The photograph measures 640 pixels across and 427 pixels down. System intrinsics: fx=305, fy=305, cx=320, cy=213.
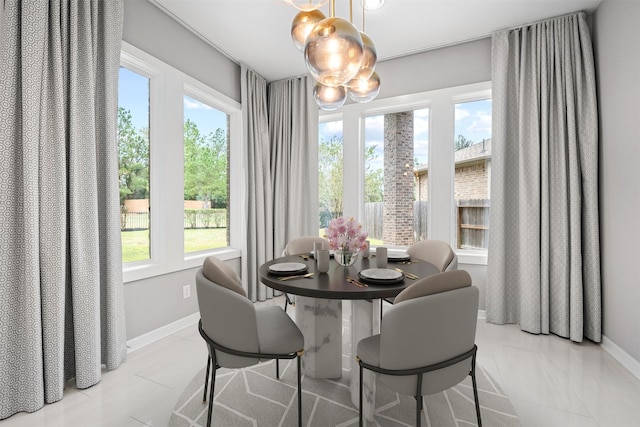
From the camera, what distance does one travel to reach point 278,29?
279cm

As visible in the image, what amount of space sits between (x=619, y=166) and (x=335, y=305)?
90.4 inches

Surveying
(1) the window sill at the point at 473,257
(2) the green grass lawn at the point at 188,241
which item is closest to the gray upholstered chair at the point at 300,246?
(2) the green grass lawn at the point at 188,241

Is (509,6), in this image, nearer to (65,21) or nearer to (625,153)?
(625,153)

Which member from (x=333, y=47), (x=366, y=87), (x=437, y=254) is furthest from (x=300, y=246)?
(x=333, y=47)

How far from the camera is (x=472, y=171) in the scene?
10.5ft

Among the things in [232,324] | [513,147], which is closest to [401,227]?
[513,147]

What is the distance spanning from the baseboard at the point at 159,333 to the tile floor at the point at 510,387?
0.21 ft

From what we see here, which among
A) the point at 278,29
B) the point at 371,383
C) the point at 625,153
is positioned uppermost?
the point at 278,29

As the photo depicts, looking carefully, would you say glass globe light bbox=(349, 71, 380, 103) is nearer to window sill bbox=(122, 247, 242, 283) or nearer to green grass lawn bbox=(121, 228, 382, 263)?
green grass lawn bbox=(121, 228, 382, 263)

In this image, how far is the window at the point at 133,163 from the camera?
2463mm

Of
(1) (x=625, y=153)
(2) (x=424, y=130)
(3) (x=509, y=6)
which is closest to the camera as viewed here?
(1) (x=625, y=153)

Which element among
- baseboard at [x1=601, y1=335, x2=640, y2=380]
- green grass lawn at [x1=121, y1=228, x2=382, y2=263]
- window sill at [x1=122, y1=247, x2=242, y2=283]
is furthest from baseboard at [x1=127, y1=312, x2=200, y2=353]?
baseboard at [x1=601, y1=335, x2=640, y2=380]

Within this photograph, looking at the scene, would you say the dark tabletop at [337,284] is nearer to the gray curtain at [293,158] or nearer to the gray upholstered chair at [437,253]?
the gray upholstered chair at [437,253]

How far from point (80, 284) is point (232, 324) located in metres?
1.19
